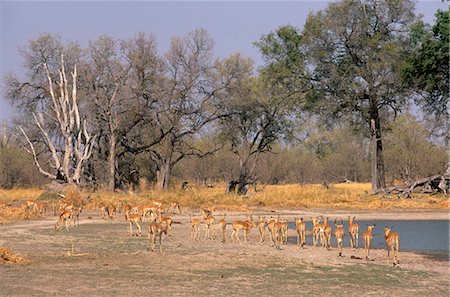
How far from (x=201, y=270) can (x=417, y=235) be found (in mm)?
12146

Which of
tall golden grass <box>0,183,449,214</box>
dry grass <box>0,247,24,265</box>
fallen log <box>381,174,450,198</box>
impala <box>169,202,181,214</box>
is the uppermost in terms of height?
fallen log <box>381,174,450,198</box>

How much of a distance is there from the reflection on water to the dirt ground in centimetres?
174

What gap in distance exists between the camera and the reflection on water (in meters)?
20.4

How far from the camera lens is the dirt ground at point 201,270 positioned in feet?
39.7

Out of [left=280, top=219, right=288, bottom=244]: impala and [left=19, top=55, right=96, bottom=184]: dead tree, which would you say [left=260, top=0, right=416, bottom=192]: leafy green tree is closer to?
[left=19, top=55, right=96, bottom=184]: dead tree

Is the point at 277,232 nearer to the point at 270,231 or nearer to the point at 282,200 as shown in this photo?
the point at 270,231

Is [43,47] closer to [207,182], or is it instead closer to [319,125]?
[319,125]

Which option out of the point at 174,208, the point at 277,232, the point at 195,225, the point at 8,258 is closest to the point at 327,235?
the point at 277,232

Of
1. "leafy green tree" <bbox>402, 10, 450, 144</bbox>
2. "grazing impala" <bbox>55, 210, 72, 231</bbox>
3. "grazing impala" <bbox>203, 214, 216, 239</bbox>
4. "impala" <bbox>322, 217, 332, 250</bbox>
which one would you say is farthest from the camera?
"leafy green tree" <bbox>402, 10, 450, 144</bbox>

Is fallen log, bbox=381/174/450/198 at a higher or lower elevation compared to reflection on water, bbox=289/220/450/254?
higher

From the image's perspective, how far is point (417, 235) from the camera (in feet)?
78.8

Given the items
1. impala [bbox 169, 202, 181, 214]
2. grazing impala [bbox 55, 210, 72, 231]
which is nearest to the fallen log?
impala [bbox 169, 202, 181, 214]

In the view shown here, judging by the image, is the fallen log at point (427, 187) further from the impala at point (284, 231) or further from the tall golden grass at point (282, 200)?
the impala at point (284, 231)

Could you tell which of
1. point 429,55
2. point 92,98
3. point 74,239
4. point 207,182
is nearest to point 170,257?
point 74,239
